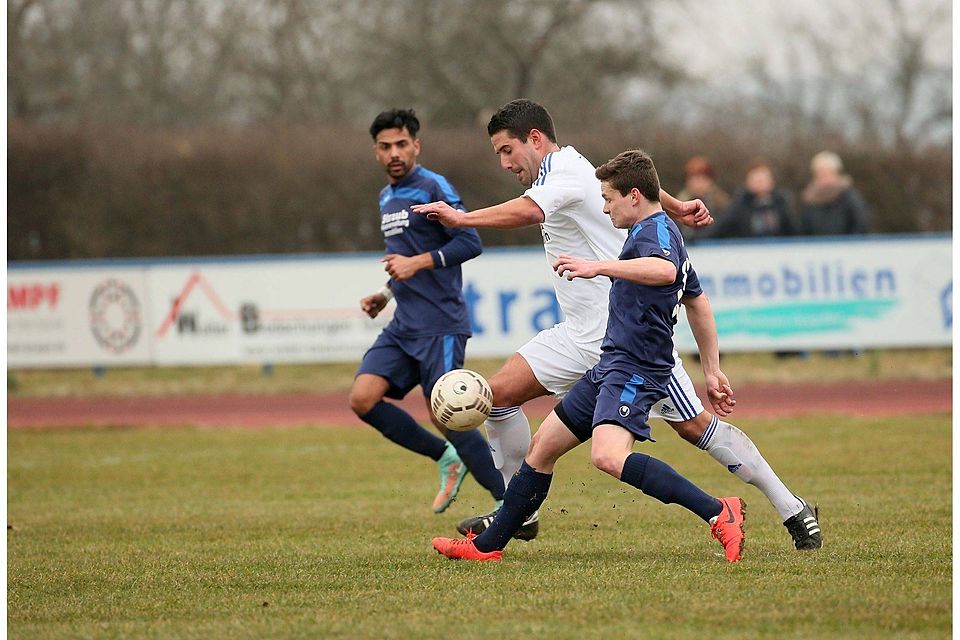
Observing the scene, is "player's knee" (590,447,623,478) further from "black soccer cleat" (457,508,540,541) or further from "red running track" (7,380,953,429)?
"red running track" (7,380,953,429)

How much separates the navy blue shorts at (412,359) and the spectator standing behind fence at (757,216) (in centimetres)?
970

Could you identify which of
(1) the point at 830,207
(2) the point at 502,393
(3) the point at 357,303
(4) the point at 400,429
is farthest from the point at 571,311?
(1) the point at 830,207

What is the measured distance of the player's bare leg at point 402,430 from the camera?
8422 mm

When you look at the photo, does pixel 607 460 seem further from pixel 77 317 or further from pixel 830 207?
pixel 77 317

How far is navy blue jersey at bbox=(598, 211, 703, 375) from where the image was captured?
632 cm

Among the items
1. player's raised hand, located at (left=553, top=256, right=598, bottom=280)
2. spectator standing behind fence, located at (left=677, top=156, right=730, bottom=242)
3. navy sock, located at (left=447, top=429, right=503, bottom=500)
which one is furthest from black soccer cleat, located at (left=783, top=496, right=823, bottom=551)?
spectator standing behind fence, located at (left=677, top=156, right=730, bottom=242)

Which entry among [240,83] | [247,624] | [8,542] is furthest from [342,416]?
[240,83]

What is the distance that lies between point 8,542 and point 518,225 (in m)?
3.37

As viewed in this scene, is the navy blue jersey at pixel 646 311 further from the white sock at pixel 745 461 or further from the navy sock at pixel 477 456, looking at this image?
the navy sock at pixel 477 456

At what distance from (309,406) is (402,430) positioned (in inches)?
314

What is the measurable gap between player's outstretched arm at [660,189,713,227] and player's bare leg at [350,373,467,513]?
81.3 inches

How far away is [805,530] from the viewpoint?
6.72 m

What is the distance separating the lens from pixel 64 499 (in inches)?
388

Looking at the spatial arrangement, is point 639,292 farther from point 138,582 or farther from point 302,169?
point 302,169
